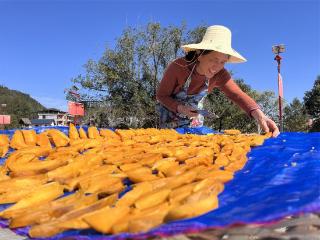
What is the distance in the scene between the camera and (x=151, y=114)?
21359 millimetres

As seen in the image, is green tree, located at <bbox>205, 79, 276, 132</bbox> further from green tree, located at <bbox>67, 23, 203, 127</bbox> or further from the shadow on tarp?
the shadow on tarp

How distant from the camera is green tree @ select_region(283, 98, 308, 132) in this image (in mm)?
32406

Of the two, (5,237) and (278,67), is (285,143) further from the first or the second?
(278,67)

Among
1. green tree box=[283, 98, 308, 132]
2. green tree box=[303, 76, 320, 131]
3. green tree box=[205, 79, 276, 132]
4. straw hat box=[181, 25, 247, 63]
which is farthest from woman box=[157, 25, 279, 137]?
green tree box=[303, 76, 320, 131]

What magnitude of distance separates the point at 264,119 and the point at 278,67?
8379 mm

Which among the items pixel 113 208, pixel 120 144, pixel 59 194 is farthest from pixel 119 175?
pixel 120 144

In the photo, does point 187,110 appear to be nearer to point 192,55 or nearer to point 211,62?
point 211,62

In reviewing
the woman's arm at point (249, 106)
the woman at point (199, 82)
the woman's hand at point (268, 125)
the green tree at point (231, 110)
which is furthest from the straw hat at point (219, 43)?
the green tree at point (231, 110)

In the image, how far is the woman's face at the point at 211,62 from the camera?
4.04 meters

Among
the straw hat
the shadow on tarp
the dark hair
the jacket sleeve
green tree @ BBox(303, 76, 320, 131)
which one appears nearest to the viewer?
the shadow on tarp

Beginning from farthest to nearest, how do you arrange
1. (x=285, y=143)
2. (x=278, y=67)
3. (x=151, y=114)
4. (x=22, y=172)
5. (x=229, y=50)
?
(x=151, y=114)
(x=278, y=67)
(x=229, y=50)
(x=285, y=143)
(x=22, y=172)

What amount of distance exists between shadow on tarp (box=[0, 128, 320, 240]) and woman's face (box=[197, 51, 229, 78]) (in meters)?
2.01

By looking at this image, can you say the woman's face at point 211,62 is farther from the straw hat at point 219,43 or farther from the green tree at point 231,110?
the green tree at point 231,110

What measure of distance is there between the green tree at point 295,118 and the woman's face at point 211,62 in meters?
29.3
